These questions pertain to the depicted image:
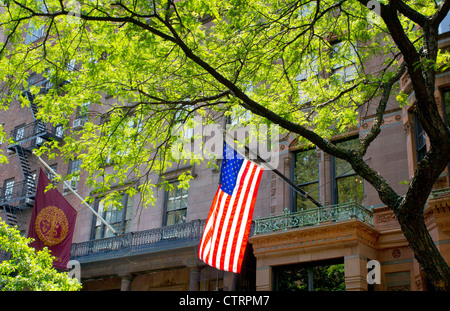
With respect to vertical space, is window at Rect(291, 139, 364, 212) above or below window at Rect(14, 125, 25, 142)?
below

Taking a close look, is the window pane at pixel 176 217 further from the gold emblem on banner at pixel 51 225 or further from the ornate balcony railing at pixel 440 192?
the ornate balcony railing at pixel 440 192

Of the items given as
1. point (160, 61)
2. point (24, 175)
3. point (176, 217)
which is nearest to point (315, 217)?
point (160, 61)

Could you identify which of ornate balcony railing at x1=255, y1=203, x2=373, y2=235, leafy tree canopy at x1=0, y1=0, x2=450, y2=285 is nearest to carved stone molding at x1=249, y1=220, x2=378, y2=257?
ornate balcony railing at x1=255, y1=203, x2=373, y2=235

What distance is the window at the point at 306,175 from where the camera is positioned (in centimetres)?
1925

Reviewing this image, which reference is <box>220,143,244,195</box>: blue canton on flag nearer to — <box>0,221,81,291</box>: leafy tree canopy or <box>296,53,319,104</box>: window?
<box>296,53,319,104</box>: window

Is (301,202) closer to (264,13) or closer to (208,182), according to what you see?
(208,182)

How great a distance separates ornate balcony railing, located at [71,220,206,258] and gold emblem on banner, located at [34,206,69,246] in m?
1.66

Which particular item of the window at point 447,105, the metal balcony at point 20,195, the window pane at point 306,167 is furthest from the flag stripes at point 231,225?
the metal balcony at point 20,195

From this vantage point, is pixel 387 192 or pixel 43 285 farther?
pixel 43 285

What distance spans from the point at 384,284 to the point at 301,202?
14.8 feet

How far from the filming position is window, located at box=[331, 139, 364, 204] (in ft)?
59.7

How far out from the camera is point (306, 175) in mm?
19719
